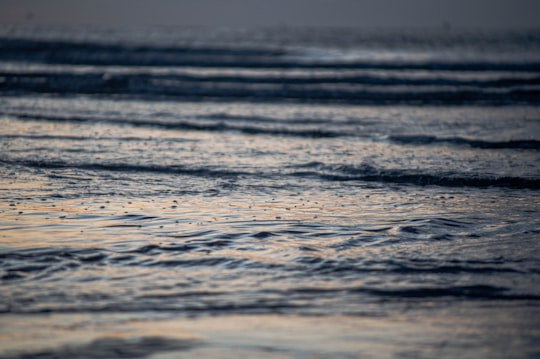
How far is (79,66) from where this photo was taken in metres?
30.9

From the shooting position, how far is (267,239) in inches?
214

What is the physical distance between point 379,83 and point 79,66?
41.9 ft

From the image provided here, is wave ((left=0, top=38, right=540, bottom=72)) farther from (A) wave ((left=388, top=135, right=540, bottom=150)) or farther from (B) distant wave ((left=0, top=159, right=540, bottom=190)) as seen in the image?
(B) distant wave ((left=0, top=159, right=540, bottom=190))

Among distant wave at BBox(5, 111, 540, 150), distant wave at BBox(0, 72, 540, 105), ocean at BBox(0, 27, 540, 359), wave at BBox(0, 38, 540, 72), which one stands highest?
wave at BBox(0, 38, 540, 72)

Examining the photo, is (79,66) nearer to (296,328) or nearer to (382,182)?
(382,182)

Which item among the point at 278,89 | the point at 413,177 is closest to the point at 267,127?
the point at 413,177

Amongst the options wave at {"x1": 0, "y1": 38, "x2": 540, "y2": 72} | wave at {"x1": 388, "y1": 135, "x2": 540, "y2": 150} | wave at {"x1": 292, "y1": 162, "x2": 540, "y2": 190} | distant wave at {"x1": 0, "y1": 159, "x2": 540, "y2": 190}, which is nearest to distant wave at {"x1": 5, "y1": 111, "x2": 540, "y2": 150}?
wave at {"x1": 388, "y1": 135, "x2": 540, "y2": 150}

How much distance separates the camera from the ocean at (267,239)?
12.2ft

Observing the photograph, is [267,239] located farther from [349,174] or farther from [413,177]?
[413,177]

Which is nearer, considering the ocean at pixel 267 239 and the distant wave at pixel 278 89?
the ocean at pixel 267 239

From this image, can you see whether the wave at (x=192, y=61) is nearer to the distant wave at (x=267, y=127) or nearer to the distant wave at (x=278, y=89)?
the distant wave at (x=278, y=89)

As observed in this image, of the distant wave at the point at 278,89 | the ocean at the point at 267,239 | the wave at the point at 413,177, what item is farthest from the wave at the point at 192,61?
the wave at the point at 413,177

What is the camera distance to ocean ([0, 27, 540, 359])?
372 centimetres

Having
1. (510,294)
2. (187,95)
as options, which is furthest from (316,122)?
(510,294)
